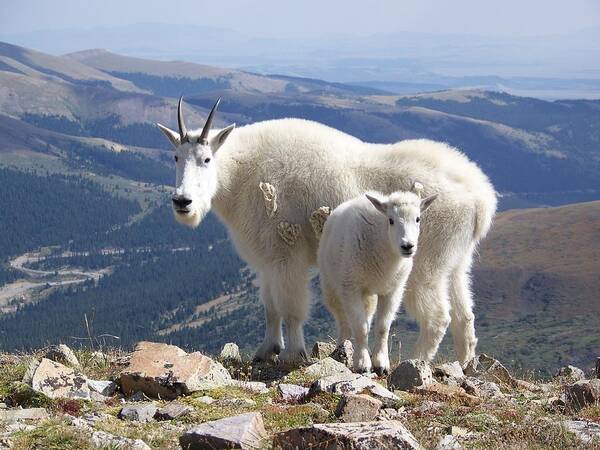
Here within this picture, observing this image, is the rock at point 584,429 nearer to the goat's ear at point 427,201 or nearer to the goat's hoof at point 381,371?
the goat's hoof at point 381,371

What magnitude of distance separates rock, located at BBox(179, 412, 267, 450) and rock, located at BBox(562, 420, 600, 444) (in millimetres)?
2555

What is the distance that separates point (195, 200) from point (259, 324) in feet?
347

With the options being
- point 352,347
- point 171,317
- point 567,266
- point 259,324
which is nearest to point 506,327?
point 567,266

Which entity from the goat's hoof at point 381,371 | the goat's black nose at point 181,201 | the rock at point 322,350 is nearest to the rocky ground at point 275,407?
the goat's hoof at point 381,371

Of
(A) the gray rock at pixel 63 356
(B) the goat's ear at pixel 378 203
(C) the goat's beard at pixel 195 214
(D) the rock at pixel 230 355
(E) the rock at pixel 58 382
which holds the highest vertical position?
(B) the goat's ear at pixel 378 203

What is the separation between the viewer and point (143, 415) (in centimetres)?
791

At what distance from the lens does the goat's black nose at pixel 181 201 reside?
37.3 feet

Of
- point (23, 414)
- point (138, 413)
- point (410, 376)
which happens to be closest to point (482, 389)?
Result: point (410, 376)

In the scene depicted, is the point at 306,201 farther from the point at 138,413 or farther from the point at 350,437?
the point at 350,437

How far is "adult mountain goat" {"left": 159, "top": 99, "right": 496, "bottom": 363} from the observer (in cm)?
1199

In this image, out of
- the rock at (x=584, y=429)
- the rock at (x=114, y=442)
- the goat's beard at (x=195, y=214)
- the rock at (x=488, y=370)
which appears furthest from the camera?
the goat's beard at (x=195, y=214)

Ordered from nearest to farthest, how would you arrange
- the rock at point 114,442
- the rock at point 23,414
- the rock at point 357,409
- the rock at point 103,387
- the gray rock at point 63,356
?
the rock at point 114,442 → the rock at point 357,409 → the rock at point 23,414 → the rock at point 103,387 → the gray rock at point 63,356

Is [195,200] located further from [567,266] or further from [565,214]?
[565,214]

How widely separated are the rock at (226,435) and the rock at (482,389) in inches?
119
